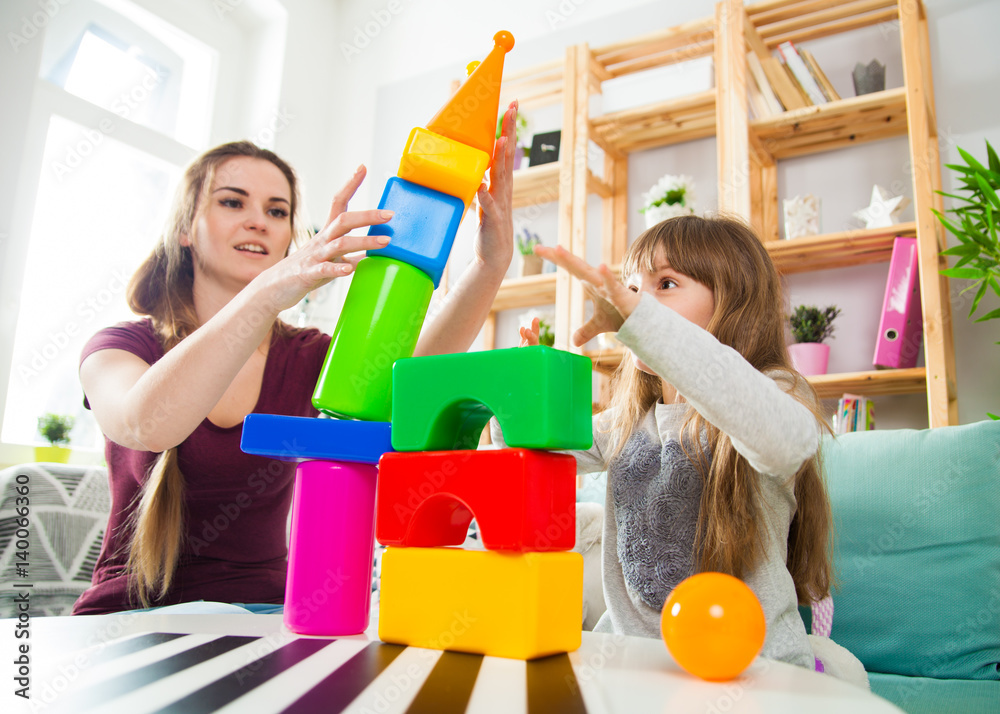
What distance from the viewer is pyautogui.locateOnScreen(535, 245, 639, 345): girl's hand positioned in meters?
0.60

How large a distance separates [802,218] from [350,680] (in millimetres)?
1980

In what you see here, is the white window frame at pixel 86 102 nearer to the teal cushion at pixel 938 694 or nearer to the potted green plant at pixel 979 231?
the teal cushion at pixel 938 694

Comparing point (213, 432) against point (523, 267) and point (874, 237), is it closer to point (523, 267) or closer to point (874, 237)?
point (523, 267)

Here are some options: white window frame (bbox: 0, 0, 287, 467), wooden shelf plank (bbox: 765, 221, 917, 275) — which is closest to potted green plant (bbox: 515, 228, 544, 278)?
wooden shelf plank (bbox: 765, 221, 917, 275)

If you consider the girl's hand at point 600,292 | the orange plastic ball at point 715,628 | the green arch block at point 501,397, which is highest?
the girl's hand at point 600,292

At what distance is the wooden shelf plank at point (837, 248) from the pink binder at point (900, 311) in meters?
0.05

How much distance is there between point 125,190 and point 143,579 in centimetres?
224

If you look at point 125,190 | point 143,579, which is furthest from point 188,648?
point 125,190

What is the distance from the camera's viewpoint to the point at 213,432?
1.13m

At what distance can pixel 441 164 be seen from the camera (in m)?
0.75

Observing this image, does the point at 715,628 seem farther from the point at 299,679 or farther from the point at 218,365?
the point at 218,365

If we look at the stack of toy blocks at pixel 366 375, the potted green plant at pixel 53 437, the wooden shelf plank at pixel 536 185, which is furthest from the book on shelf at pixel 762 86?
the potted green plant at pixel 53 437

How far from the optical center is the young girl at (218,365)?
0.82m

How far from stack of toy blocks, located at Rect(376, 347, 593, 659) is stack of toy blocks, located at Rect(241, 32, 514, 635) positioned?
0.05m
